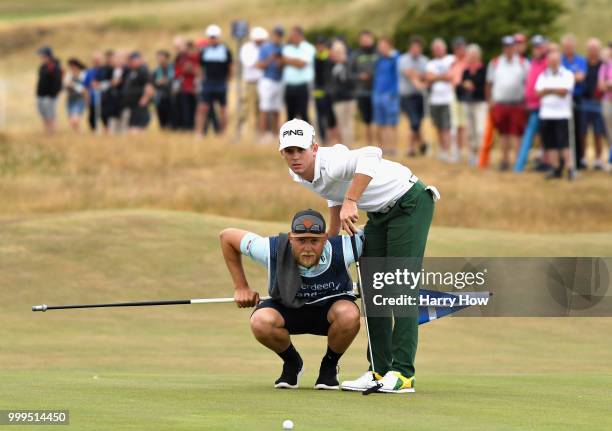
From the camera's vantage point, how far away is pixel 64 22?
276 ft

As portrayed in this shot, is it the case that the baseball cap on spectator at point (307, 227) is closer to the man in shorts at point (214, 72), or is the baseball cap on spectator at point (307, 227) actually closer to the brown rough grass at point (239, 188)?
the brown rough grass at point (239, 188)

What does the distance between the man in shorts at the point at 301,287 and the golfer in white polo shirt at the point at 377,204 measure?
20 cm

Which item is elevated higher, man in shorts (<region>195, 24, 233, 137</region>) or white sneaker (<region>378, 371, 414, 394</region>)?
man in shorts (<region>195, 24, 233, 137</region>)

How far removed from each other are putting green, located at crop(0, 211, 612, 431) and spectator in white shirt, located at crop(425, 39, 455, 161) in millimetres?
4987

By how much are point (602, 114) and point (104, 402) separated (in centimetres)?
1784

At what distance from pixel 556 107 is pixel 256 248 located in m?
15.6

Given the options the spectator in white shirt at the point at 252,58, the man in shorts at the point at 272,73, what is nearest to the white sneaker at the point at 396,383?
the man in shorts at the point at 272,73

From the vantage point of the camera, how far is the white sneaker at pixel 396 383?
9930 millimetres

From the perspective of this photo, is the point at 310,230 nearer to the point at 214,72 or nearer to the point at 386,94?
the point at 386,94

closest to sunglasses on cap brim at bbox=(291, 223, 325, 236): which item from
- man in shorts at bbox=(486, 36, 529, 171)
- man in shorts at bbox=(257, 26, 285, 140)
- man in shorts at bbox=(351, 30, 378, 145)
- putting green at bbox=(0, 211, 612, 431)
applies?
putting green at bbox=(0, 211, 612, 431)

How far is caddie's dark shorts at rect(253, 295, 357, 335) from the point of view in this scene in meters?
10.1

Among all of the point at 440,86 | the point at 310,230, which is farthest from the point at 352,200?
the point at 440,86

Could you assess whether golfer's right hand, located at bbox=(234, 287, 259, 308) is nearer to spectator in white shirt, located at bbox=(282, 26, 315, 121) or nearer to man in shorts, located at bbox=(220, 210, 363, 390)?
Result: man in shorts, located at bbox=(220, 210, 363, 390)

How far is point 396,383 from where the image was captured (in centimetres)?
995
